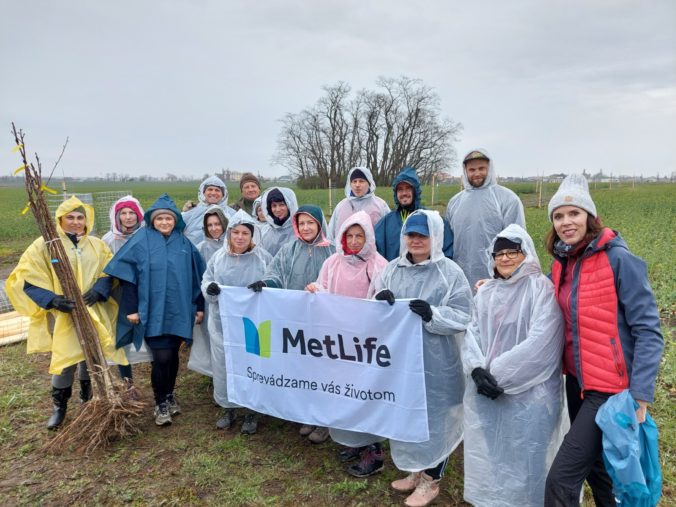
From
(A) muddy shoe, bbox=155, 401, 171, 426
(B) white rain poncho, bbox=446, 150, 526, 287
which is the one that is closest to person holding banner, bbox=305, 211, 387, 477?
(B) white rain poncho, bbox=446, 150, 526, 287

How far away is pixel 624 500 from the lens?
2250 mm

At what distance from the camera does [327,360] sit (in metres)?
3.41

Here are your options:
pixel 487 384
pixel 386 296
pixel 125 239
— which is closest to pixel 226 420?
pixel 386 296

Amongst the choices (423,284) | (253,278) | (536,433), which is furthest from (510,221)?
(253,278)

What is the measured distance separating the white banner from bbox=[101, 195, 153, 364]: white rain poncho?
950 mm

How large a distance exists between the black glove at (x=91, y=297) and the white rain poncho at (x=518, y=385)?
3040 millimetres

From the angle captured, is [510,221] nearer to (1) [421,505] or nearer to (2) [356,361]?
(2) [356,361]

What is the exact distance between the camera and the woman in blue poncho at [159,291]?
153 inches

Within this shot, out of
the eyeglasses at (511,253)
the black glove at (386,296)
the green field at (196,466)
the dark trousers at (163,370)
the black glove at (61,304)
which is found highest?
the eyeglasses at (511,253)

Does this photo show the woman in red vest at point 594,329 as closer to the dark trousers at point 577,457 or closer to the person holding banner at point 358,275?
the dark trousers at point 577,457

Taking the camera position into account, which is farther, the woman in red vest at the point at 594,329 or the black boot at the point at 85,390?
the black boot at the point at 85,390

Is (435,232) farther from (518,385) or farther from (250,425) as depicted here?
(250,425)

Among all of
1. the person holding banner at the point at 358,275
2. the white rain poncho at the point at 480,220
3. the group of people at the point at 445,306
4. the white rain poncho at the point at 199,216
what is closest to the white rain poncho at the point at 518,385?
the group of people at the point at 445,306

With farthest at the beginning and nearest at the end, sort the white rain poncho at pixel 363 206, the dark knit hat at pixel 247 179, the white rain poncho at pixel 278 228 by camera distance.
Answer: the dark knit hat at pixel 247 179
the white rain poncho at pixel 363 206
the white rain poncho at pixel 278 228
